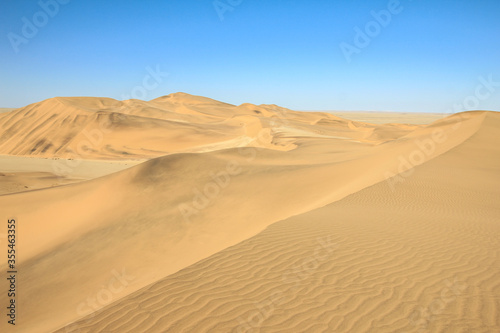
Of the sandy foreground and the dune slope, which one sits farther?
the sandy foreground

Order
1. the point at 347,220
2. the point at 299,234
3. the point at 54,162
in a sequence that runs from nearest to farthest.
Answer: the point at 299,234 < the point at 347,220 < the point at 54,162

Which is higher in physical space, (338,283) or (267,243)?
(267,243)

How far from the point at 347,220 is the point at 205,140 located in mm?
31129

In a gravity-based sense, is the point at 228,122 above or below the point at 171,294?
above

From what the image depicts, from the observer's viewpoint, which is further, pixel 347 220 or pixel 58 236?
pixel 58 236

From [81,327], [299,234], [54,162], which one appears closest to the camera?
[81,327]

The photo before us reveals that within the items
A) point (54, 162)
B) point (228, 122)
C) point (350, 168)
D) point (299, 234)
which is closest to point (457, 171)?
point (350, 168)

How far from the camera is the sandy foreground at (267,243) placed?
4.01 metres

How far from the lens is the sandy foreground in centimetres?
401

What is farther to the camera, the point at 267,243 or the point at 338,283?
the point at 267,243

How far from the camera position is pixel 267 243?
19.7ft

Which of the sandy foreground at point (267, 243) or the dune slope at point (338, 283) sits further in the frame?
the sandy foreground at point (267, 243)

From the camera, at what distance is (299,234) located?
639 centimetres

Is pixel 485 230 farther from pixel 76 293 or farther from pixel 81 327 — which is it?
pixel 76 293
